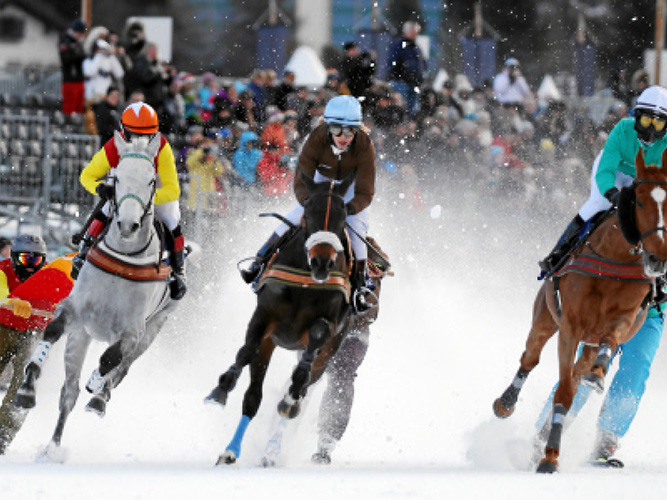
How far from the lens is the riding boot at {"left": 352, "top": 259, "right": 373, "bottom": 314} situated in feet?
33.5

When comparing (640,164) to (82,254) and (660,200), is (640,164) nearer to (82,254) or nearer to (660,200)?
(660,200)

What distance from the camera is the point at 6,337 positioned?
11.2 metres

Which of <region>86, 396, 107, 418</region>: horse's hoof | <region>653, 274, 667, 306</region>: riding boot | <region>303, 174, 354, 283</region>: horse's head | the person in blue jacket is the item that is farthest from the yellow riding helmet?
the person in blue jacket

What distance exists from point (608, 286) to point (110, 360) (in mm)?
3456

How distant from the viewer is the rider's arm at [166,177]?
10414 mm

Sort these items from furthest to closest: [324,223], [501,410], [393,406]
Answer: [393,406]
[501,410]
[324,223]

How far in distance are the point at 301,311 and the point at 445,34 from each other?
1443 centimetres

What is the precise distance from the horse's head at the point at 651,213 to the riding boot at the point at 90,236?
3741 mm

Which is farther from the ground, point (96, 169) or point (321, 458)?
point (96, 169)

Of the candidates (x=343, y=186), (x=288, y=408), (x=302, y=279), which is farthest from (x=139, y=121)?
(x=288, y=408)

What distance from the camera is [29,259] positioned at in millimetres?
12211

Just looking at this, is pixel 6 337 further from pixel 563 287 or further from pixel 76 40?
pixel 76 40

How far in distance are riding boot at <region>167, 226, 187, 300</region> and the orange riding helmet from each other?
0.84 metres

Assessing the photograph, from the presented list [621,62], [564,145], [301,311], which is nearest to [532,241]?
[564,145]
